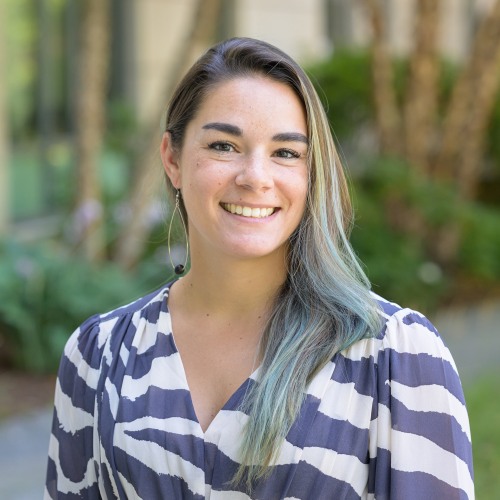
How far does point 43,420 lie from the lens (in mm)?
6348

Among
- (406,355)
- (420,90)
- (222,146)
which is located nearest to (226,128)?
(222,146)

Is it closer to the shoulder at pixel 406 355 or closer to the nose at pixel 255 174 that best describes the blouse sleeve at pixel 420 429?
the shoulder at pixel 406 355

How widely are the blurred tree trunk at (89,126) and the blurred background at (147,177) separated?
15mm

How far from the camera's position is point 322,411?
7.15 feet

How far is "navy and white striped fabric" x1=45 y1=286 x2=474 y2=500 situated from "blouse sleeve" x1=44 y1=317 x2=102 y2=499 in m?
0.03

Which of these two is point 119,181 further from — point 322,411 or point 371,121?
point 322,411

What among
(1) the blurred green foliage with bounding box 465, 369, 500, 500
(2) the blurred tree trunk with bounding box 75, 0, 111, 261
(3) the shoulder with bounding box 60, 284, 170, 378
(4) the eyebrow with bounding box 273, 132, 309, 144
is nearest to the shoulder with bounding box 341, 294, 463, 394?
(4) the eyebrow with bounding box 273, 132, 309, 144

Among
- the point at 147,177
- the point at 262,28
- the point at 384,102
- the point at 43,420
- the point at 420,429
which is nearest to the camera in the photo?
the point at 420,429

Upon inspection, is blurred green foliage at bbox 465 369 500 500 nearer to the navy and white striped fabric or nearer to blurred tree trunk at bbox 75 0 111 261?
the navy and white striped fabric

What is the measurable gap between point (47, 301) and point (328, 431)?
17.2 feet

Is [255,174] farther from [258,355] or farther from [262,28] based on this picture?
[262,28]

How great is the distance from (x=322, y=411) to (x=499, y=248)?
25.8 ft

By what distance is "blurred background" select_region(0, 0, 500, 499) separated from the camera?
703cm

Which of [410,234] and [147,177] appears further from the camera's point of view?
[410,234]
